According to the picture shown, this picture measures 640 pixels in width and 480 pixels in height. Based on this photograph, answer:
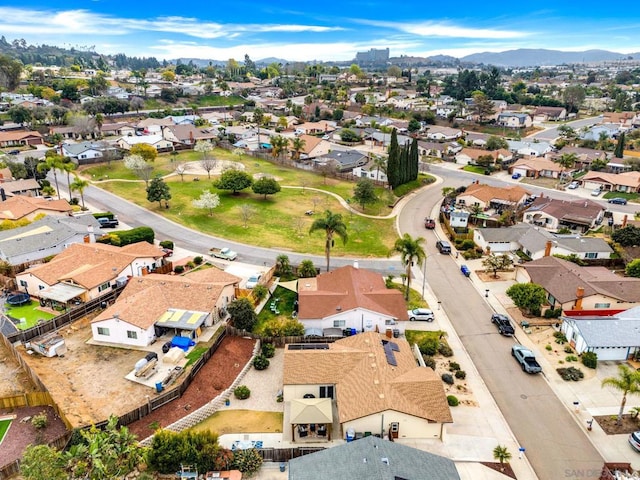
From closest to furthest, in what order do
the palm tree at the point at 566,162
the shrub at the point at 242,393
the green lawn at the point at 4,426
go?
the green lawn at the point at 4,426, the shrub at the point at 242,393, the palm tree at the point at 566,162

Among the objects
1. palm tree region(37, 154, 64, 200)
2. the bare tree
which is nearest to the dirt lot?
the bare tree

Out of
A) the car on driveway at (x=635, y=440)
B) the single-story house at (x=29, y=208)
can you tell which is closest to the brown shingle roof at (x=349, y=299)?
the car on driveway at (x=635, y=440)

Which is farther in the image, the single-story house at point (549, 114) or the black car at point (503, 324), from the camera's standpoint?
the single-story house at point (549, 114)

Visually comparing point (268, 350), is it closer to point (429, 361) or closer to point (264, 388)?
point (264, 388)

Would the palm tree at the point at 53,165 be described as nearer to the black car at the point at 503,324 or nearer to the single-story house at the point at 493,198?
the single-story house at the point at 493,198

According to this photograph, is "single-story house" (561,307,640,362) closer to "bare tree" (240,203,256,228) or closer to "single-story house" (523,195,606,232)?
"single-story house" (523,195,606,232)

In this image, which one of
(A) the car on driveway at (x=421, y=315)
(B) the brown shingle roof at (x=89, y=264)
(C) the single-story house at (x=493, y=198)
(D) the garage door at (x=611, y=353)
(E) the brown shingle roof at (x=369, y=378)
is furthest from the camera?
(C) the single-story house at (x=493, y=198)
